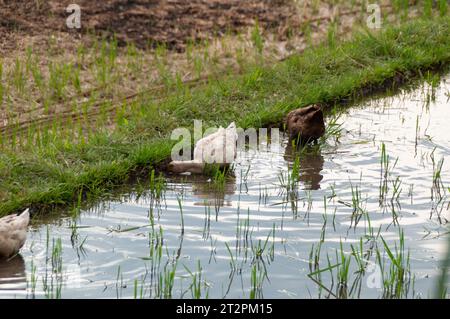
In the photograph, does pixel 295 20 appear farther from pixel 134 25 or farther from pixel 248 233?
pixel 248 233

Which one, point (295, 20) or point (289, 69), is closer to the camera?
point (289, 69)

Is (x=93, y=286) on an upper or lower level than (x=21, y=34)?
lower

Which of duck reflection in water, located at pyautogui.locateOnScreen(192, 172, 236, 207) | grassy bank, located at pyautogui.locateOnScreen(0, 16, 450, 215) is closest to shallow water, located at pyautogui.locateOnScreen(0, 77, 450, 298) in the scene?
duck reflection in water, located at pyautogui.locateOnScreen(192, 172, 236, 207)

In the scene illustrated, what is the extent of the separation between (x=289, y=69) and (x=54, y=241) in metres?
3.63

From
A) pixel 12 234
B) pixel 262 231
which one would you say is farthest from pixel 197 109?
pixel 12 234

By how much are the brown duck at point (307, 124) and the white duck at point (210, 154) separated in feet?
2.15

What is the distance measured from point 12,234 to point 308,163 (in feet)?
7.61

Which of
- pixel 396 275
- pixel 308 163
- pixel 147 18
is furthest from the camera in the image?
pixel 147 18

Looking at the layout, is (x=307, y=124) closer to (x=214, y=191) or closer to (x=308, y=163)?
(x=308, y=163)

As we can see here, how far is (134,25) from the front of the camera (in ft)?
29.9

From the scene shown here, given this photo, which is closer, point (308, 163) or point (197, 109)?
point (308, 163)

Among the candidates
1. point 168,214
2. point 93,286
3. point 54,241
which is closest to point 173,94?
point 168,214

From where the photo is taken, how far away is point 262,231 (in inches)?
203

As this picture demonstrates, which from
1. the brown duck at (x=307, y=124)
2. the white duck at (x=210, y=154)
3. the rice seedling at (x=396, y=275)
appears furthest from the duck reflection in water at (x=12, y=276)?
the brown duck at (x=307, y=124)
